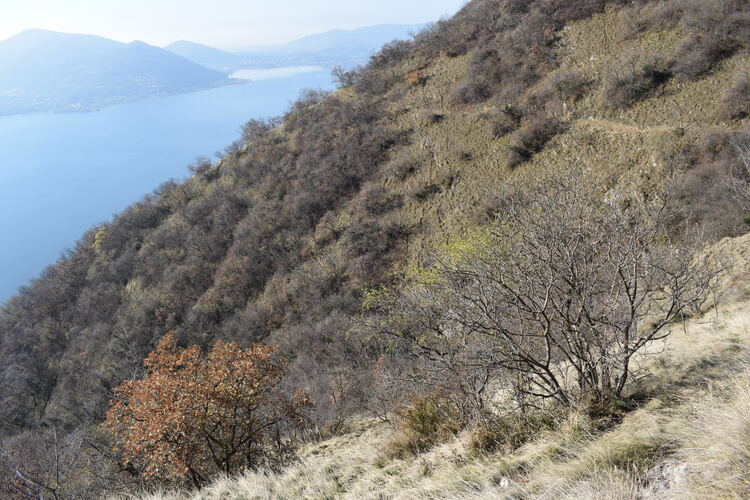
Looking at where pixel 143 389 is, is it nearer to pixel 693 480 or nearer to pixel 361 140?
pixel 693 480

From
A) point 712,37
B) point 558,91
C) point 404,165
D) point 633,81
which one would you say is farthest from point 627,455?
point 404,165

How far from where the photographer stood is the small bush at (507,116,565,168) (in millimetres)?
30891

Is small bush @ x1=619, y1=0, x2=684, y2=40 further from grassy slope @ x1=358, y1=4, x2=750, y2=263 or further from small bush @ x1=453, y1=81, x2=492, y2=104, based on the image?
small bush @ x1=453, y1=81, x2=492, y2=104

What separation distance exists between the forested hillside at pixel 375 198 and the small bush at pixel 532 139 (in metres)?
0.12

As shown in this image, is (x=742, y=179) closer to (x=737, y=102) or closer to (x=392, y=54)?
(x=737, y=102)

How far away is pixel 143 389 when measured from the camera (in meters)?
10.1

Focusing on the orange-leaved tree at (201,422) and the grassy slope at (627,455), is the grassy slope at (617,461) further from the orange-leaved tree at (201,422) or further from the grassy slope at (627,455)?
the orange-leaved tree at (201,422)

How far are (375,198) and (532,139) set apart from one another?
15379 mm

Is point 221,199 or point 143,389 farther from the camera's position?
point 221,199

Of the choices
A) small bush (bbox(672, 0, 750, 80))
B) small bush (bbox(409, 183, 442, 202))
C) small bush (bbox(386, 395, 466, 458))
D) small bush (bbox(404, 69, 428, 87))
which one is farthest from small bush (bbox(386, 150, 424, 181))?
small bush (bbox(386, 395, 466, 458))

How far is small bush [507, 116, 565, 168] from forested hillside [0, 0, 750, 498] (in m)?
0.12

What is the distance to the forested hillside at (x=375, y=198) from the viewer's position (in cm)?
2108

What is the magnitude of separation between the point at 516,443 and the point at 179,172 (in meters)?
195

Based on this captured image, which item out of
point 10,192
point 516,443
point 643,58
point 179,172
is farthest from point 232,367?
point 10,192
